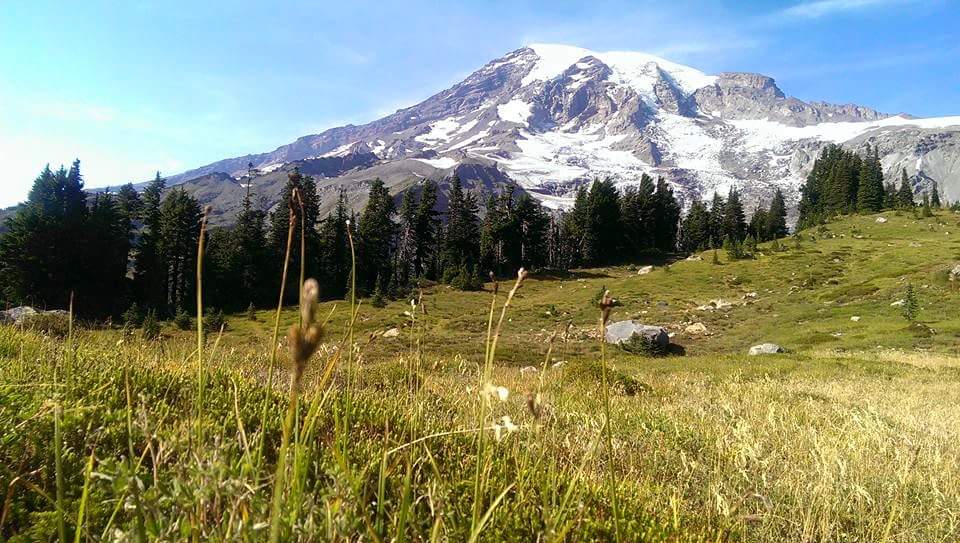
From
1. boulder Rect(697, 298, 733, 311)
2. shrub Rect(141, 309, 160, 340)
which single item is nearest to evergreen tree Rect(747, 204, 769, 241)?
boulder Rect(697, 298, 733, 311)

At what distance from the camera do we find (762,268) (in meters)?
52.9

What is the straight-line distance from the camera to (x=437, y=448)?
9.50 ft

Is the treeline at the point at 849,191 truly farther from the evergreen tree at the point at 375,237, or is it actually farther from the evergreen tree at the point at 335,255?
the evergreen tree at the point at 335,255

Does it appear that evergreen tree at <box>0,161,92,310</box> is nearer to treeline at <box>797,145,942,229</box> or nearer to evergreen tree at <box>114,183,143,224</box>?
evergreen tree at <box>114,183,143,224</box>

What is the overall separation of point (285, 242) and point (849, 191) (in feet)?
299

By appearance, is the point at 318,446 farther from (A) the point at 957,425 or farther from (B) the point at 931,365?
(B) the point at 931,365

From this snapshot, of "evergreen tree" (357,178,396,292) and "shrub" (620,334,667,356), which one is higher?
"evergreen tree" (357,178,396,292)

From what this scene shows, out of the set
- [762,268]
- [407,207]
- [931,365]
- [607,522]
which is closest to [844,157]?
[762,268]

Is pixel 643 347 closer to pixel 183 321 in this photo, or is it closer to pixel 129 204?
pixel 183 321

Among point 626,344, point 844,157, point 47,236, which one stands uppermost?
point 844,157

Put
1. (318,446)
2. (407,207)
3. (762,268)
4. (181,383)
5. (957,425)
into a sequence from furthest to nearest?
1. (407,207)
2. (762,268)
3. (957,425)
4. (181,383)
5. (318,446)

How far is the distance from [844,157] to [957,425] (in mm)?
106783

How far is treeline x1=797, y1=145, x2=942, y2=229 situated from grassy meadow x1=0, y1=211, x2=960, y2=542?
267ft

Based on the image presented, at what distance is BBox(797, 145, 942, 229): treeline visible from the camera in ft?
259
